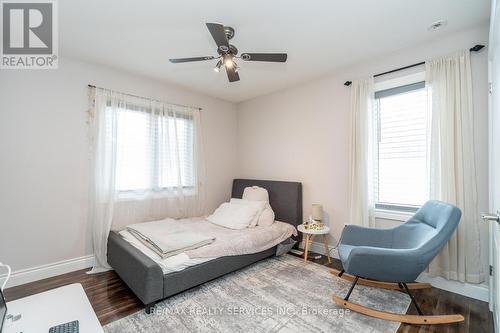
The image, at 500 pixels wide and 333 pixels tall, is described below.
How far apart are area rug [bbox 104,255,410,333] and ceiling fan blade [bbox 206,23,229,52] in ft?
7.60

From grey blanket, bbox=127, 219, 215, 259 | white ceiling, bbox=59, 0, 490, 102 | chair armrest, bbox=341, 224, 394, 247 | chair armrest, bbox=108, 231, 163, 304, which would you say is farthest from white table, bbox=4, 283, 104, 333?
chair armrest, bbox=341, 224, 394, 247

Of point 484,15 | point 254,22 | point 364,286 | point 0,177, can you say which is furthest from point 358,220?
point 0,177

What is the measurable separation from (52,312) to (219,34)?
2.01m

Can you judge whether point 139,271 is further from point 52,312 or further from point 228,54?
point 228,54

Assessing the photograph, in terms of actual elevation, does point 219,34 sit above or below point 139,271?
above

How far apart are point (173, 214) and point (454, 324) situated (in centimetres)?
345

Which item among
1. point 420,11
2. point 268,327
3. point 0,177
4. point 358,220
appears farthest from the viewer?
point 358,220

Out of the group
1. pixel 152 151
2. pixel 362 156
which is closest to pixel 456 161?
pixel 362 156

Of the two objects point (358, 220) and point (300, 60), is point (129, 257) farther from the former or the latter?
point (300, 60)

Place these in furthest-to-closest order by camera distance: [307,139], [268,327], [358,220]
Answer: [307,139]
[358,220]
[268,327]

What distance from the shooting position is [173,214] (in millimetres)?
3688

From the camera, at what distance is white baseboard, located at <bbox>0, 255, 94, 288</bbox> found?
8.28 ft

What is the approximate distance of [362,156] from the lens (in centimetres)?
292
